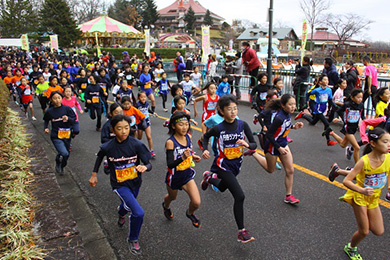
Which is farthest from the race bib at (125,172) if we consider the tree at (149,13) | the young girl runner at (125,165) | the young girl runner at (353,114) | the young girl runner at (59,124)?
the tree at (149,13)

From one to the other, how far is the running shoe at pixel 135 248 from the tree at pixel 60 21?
47.1 metres

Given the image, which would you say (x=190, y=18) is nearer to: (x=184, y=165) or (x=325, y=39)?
(x=325, y=39)

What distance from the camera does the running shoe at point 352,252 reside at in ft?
11.3

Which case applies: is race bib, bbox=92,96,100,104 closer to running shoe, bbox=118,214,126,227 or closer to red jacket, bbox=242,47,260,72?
running shoe, bbox=118,214,126,227

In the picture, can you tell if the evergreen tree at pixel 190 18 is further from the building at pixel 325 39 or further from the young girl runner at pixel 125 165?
the young girl runner at pixel 125 165

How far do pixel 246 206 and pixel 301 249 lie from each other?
123cm

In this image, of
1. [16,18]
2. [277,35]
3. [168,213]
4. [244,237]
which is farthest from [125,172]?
[277,35]

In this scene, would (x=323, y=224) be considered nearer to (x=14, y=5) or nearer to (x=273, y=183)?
(x=273, y=183)

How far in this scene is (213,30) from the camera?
96125mm

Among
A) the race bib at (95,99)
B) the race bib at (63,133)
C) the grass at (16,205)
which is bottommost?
the grass at (16,205)

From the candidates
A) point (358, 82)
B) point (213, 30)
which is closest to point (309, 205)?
point (358, 82)

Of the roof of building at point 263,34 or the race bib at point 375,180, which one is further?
the roof of building at point 263,34

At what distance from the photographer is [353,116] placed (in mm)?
6160

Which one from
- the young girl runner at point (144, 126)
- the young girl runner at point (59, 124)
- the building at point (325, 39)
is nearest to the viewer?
the young girl runner at point (59, 124)
